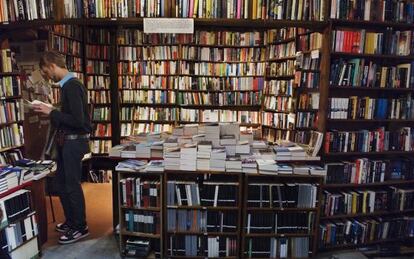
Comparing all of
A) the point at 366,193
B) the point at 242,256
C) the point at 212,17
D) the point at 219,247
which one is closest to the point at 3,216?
the point at 219,247

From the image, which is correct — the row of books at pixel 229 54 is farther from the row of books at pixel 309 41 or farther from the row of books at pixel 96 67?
the row of books at pixel 96 67

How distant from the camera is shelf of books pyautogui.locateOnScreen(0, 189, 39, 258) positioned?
2.35 m

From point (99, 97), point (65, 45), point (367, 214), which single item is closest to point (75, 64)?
point (65, 45)

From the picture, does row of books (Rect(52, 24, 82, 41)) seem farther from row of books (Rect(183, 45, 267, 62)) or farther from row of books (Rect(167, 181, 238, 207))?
row of books (Rect(167, 181, 238, 207))

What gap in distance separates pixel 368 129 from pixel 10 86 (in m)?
3.77

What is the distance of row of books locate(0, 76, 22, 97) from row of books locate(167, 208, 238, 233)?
2.18 m

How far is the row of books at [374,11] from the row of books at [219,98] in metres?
2.64

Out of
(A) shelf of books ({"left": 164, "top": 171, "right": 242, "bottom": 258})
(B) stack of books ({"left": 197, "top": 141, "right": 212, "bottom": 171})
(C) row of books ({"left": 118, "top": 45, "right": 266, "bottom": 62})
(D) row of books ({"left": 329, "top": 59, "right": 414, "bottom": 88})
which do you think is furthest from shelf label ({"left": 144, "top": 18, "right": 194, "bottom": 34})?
(C) row of books ({"left": 118, "top": 45, "right": 266, "bottom": 62})

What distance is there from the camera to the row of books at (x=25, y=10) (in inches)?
114

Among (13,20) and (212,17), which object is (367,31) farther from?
(13,20)

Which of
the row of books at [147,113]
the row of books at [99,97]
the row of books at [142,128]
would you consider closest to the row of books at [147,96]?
the row of books at [147,113]

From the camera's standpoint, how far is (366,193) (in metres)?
A: 3.05

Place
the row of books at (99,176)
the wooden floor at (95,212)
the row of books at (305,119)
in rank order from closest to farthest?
the wooden floor at (95,212) → the row of books at (305,119) → the row of books at (99,176)

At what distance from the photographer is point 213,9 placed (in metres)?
2.84
